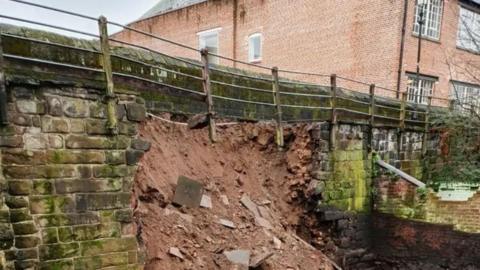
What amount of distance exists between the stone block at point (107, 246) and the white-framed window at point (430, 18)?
13851mm

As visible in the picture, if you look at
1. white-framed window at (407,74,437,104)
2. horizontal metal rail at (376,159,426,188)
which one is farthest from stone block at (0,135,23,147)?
white-framed window at (407,74,437,104)

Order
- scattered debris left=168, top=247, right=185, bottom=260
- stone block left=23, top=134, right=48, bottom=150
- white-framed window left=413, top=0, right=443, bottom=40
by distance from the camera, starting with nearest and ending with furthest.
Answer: stone block left=23, top=134, right=48, bottom=150 < scattered debris left=168, top=247, right=185, bottom=260 < white-framed window left=413, top=0, right=443, bottom=40

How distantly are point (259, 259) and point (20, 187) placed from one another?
3.47m

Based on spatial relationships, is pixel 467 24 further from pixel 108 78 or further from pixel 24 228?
pixel 24 228

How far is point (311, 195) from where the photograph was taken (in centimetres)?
786

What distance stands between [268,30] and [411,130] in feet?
31.5

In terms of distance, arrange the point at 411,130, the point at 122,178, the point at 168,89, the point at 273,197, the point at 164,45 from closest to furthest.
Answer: the point at 122,178
the point at 168,89
the point at 273,197
the point at 411,130
the point at 164,45

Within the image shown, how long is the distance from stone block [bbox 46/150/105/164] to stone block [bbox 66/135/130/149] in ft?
0.23

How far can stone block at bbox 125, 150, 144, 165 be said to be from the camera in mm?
4848

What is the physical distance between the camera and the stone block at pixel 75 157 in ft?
14.1

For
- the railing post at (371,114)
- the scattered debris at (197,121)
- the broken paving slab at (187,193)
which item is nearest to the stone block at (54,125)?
the broken paving slab at (187,193)

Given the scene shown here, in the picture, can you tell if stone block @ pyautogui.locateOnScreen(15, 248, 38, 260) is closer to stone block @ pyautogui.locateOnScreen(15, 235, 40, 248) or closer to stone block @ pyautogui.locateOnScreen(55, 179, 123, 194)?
stone block @ pyautogui.locateOnScreen(15, 235, 40, 248)

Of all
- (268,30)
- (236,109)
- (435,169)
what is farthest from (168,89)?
(268,30)

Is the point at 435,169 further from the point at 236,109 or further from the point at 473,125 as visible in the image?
the point at 236,109
